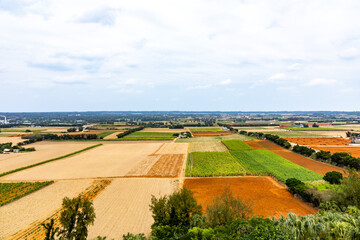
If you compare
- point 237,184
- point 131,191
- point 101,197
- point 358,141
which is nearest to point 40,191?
point 101,197

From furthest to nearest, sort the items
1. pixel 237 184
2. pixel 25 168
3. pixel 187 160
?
pixel 187 160
pixel 25 168
pixel 237 184

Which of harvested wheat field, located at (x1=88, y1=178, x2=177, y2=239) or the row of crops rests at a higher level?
the row of crops

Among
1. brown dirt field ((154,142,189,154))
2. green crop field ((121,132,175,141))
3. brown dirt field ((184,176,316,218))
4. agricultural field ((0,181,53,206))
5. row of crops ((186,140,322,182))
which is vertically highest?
green crop field ((121,132,175,141))

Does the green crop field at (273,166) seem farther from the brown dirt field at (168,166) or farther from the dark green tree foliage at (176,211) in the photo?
the dark green tree foliage at (176,211)

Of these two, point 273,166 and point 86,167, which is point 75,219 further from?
point 273,166

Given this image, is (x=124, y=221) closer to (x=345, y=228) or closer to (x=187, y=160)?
(x=345, y=228)

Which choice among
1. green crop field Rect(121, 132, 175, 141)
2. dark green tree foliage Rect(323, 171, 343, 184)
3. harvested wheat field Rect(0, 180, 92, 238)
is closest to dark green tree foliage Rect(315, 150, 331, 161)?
dark green tree foliage Rect(323, 171, 343, 184)

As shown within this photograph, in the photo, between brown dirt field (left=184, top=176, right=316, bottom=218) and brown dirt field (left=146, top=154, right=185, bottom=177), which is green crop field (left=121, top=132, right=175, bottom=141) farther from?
brown dirt field (left=184, top=176, right=316, bottom=218)
